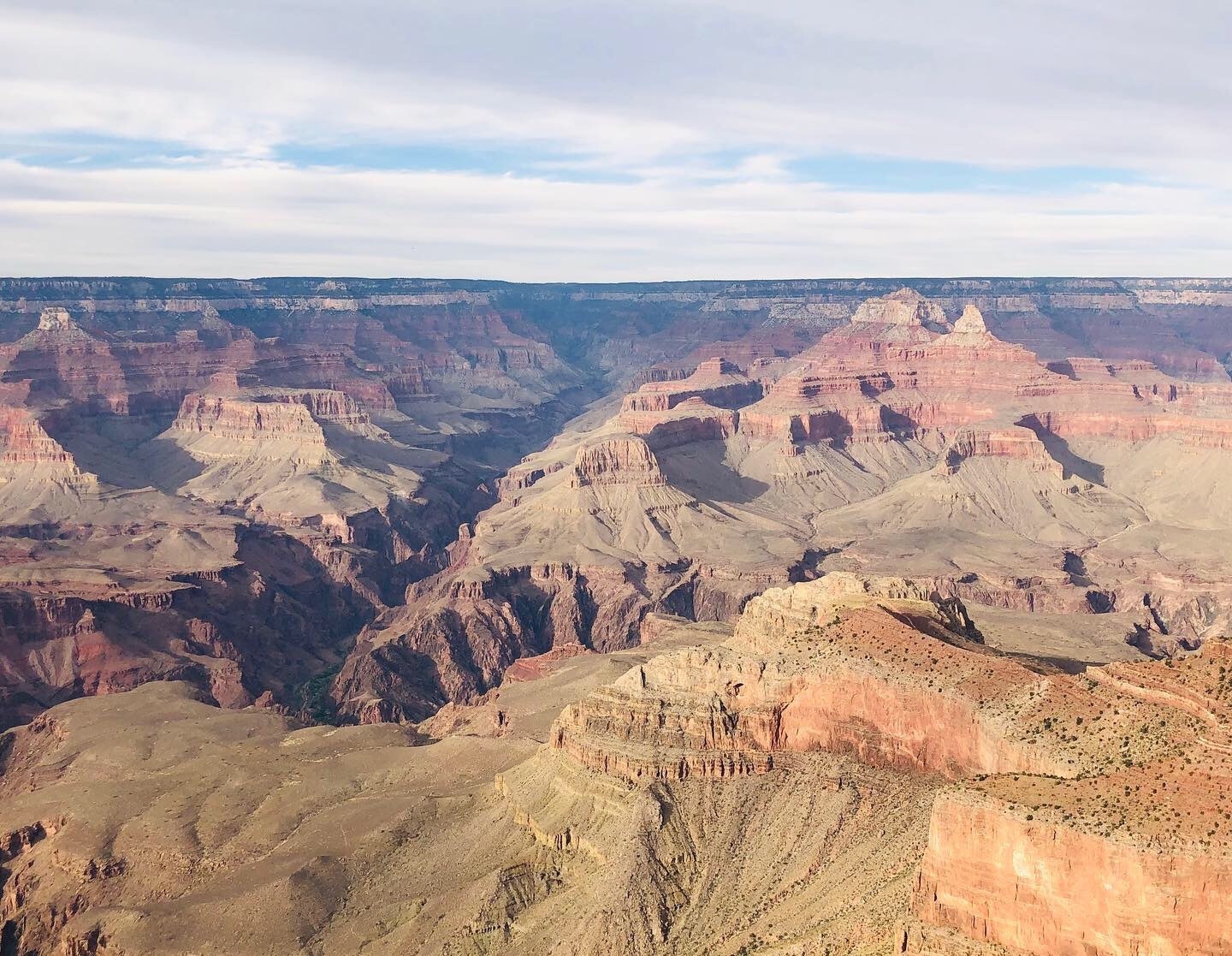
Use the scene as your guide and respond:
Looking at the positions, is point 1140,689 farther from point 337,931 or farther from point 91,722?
point 91,722

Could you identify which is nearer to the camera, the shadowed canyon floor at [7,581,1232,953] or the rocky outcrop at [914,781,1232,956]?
the rocky outcrop at [914,781,1232,956]

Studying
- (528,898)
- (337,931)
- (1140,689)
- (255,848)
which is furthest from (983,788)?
(255,848)

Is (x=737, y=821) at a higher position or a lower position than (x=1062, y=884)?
lower

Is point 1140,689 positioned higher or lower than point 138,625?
higher

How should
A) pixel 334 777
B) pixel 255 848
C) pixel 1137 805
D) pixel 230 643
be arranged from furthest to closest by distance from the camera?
pixel 230 643
pixel 334 777
pixel 255 848
pixel 1137 805

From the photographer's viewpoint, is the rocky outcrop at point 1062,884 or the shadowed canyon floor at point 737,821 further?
the shadowed canyon floor at point 737,821

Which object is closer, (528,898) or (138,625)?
(528,898)

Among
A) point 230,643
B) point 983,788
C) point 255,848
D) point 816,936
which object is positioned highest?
point 983,788

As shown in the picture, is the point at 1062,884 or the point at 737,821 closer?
the point at 1062,884

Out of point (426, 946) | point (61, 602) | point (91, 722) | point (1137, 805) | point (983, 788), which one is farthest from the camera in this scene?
point (61, 602)

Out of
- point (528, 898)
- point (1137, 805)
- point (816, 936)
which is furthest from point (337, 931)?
point (1137, 805)
